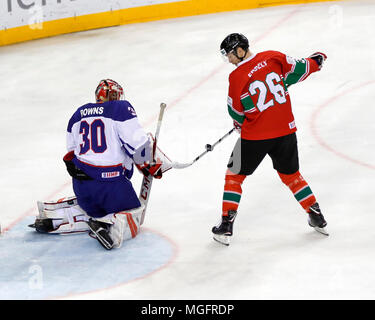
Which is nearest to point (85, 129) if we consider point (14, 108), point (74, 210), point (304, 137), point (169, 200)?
point (74, 210)

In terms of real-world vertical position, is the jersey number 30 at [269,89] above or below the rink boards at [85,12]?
above

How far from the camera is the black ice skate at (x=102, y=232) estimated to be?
4.75 metres

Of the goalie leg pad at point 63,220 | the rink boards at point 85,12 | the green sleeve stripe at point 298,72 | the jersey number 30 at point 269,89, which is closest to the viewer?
the jersey number 30 at point 269,89

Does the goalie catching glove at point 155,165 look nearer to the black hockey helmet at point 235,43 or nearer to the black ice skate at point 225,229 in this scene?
the black ice skate at point 225,229

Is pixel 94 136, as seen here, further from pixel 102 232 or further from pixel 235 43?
pixel 235 43

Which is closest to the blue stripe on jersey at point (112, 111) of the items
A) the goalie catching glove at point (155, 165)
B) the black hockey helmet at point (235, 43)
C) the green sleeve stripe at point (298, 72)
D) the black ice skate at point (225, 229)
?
the goalie catching glove at point (155, 165)

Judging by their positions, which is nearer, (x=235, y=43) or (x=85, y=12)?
(x=235, y=43)

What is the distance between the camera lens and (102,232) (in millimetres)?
4754

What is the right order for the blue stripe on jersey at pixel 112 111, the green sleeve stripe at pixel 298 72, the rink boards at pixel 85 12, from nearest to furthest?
the blue stripe on jersey at pixel 112 111 → the green sleeve stripe at pixel 298 72 → the rink boards at pixel 85 12

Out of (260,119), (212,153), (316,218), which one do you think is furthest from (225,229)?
(212,153)

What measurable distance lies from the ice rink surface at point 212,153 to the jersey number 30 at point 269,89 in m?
0.78

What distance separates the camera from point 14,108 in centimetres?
804

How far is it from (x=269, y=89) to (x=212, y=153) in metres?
1.89
